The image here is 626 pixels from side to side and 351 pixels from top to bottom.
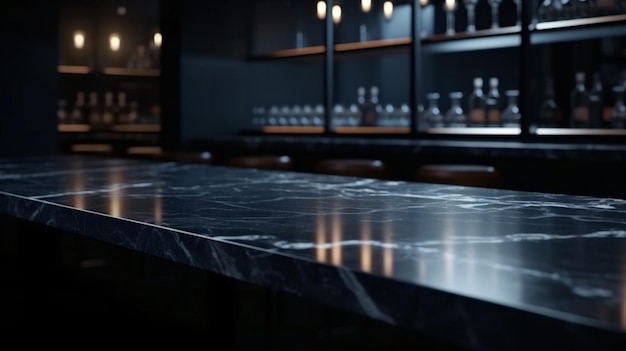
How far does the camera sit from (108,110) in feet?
25.6

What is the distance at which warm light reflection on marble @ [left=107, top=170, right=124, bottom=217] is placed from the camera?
155cm

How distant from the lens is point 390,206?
5.37 ft

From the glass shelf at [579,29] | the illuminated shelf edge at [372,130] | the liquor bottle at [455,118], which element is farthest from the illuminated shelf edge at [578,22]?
the illuminated shelf edge at [372,130]

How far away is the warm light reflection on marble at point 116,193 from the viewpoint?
1547 mm

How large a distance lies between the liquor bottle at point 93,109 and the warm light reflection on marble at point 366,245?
6.68m

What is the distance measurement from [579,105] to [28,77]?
4.00 m

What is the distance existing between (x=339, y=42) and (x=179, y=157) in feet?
6.85

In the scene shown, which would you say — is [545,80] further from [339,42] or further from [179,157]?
[179,157]

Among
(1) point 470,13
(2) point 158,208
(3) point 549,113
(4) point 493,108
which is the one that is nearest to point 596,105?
(3) point 549,113

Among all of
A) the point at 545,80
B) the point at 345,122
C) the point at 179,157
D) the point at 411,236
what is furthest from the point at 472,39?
the point at 411,236

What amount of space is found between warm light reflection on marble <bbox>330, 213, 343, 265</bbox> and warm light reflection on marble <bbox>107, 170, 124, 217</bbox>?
16.4 inches

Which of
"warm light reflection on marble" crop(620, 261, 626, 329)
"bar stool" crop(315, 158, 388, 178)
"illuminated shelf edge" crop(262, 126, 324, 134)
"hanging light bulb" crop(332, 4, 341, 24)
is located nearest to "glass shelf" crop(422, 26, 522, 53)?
"hanging light bulb" crop(332, 4, 341, 24)

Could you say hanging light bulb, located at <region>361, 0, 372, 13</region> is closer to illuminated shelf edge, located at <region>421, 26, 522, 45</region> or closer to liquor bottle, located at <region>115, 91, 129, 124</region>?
illuminated shelf edge, located at <region>421, 26, 522, 45</region>

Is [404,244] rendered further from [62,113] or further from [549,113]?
[62,113]
